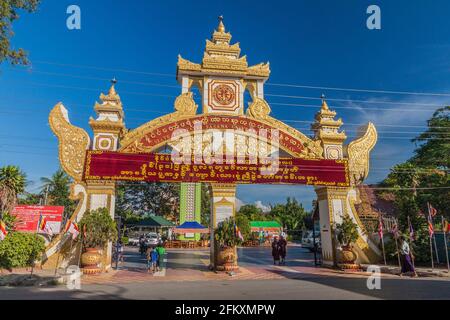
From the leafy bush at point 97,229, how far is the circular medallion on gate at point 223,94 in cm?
760

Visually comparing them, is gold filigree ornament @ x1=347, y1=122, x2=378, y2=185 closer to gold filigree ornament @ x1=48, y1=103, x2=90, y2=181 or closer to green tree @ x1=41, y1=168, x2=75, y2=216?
gold filigree ornament @ x1=48, y1=103, x2=90, y2=181

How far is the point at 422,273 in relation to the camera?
13.2 m

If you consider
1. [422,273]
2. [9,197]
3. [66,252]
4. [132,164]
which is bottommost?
[422,273]

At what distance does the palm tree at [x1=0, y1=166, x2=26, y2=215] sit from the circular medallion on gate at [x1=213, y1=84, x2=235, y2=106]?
10.7 metres

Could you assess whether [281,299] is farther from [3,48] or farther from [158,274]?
[3,48]

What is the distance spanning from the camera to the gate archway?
1452 centimetres

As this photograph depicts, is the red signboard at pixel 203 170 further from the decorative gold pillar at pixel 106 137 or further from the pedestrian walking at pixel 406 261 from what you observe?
the pedestrian walking at pixel 406 261

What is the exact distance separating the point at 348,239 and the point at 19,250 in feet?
45.8

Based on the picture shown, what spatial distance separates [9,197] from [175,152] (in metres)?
8.50

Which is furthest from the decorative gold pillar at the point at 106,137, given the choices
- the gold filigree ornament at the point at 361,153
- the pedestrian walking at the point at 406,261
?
the pedestrian walking at the point at 406,261

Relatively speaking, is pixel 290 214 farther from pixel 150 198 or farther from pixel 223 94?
pixel 223 94
